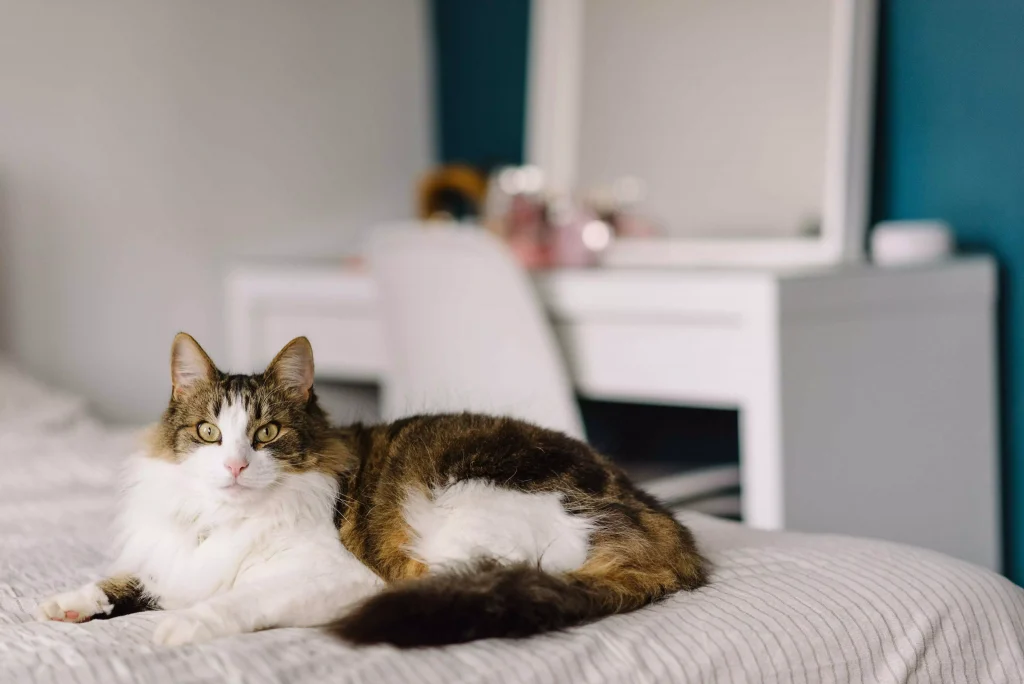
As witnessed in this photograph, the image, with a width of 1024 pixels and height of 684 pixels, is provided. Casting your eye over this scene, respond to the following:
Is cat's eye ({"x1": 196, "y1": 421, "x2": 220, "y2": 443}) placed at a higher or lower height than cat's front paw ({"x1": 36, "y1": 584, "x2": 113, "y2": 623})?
higher

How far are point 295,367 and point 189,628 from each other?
0.28 m

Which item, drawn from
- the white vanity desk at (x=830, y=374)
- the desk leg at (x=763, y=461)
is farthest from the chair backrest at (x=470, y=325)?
the desk leg at (x=763, y=461)

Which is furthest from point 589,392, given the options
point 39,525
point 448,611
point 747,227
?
point 448,611

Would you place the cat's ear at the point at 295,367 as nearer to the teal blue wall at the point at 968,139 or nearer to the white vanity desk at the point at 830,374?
the white vanity desk at the point at 830,374

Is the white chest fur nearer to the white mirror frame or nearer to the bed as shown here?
the bed

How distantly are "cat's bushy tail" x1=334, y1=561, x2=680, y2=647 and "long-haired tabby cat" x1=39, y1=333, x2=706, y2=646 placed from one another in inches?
0.6

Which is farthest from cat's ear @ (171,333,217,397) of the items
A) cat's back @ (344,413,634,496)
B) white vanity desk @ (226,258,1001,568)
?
white vanity desk @ (226,258,1001,568)

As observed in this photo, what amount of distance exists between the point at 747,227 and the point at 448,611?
1845mm

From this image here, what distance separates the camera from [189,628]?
0.91 metres

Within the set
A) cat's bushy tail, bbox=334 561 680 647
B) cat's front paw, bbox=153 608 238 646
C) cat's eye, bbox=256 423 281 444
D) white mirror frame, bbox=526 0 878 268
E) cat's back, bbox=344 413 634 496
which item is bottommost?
cat's front paw, bbox=153 608 238 646

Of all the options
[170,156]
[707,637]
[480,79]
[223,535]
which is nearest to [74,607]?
[223,535]

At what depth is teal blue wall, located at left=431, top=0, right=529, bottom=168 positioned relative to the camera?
3.35 meters

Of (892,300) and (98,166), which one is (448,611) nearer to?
(892,300)

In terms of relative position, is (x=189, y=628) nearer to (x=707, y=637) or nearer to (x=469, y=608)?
(x=469, y=608)
